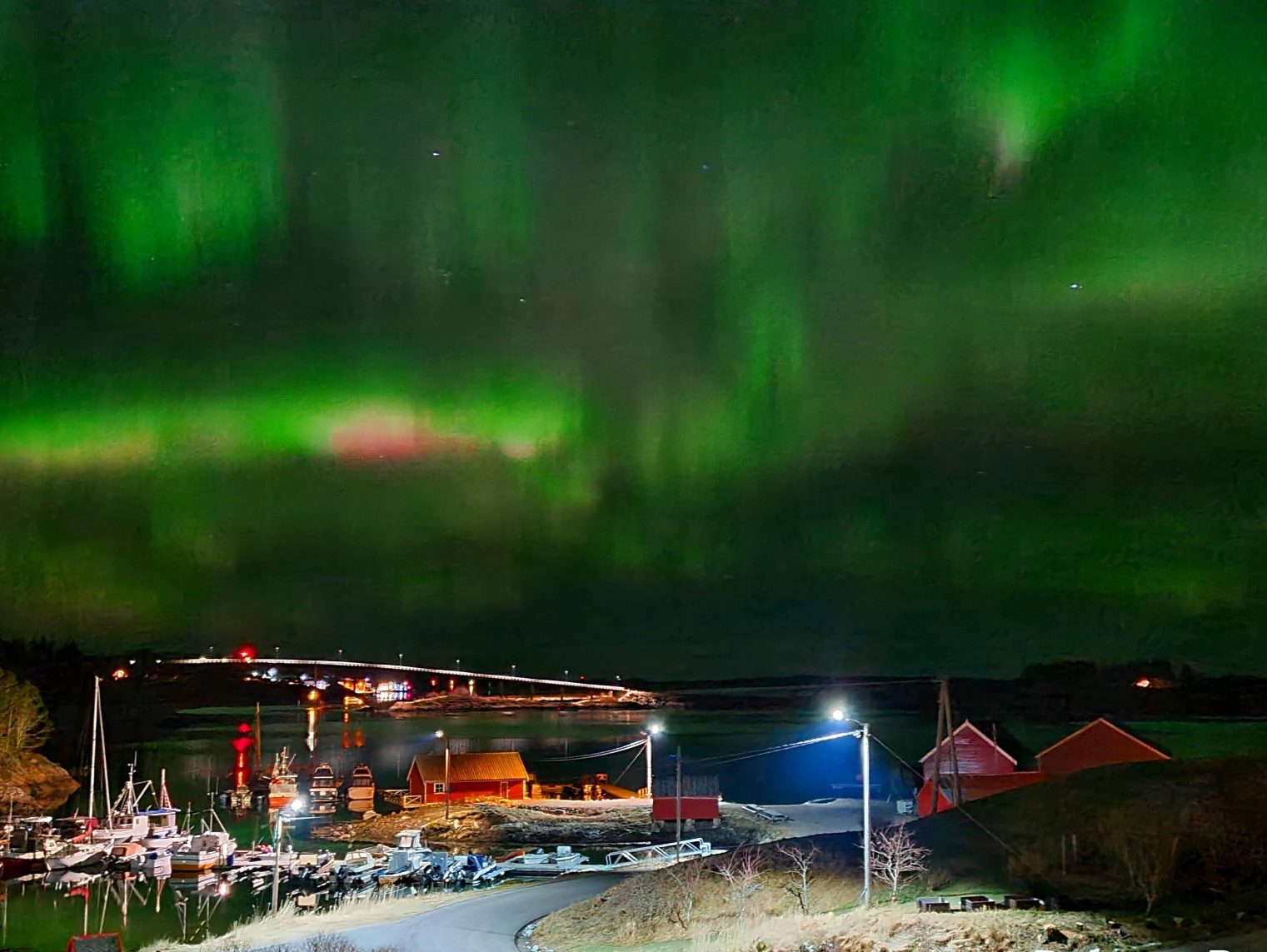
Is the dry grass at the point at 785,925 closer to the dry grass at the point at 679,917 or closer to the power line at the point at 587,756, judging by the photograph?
the dry grass at the point at 679,917

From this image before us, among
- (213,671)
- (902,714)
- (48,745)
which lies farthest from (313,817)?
(902,714)

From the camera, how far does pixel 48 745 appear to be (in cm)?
2136

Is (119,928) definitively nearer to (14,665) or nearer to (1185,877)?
(14,665)

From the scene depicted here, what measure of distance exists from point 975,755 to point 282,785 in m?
16.5

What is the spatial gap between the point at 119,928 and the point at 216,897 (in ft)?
7.12

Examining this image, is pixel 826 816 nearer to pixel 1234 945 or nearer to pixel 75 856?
pixel 75 856

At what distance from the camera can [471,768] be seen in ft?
76.8

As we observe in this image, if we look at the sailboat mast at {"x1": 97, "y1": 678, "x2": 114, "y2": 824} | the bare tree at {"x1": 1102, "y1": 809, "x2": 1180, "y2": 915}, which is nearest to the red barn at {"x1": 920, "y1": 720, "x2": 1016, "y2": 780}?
the bare tree at {"x1": 1102, "y1": 809, "x2": 1180, "y2": 915}

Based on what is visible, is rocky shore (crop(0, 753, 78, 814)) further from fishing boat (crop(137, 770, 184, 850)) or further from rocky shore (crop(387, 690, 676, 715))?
rocky shore (crop(387, 690, 676, 715))

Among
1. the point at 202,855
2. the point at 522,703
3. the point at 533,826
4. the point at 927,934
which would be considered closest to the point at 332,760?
the point at 522,703

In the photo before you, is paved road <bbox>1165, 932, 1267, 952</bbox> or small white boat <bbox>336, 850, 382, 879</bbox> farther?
small white boat <bbox>336, 850, 382, 879</bbox>

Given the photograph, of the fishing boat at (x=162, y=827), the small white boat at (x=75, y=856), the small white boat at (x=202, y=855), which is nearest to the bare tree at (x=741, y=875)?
the small white boat at (x=202, y=855)

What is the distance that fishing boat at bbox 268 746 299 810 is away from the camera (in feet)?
78.7

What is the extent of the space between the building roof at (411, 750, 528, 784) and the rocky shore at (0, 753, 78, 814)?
6.51 meters
